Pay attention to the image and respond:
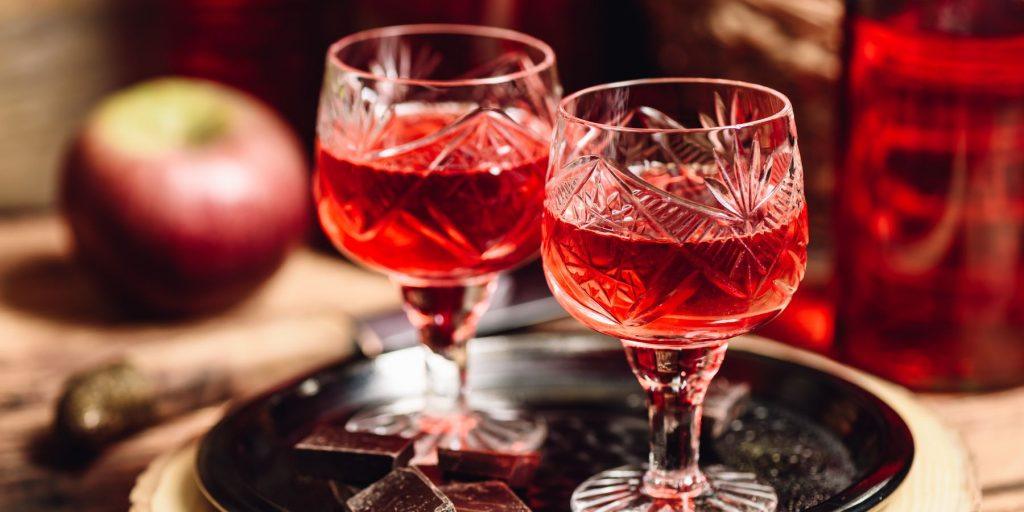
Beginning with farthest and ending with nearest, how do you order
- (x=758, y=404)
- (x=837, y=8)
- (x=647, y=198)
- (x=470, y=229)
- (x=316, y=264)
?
(x=316, y=264), (x=837, y=8), (x=758, y=404), (x=470, y=229), (x=647, y=198)

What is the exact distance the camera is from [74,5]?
2.04 meters

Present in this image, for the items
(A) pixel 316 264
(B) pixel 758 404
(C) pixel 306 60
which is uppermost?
(C) pixel 306 60

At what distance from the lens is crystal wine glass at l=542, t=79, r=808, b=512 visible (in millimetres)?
968

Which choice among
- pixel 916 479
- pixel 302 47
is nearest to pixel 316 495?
pixel 916 479

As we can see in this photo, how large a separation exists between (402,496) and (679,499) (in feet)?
0.73

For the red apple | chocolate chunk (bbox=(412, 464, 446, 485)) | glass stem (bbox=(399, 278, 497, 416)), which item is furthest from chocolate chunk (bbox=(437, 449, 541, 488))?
the red apple

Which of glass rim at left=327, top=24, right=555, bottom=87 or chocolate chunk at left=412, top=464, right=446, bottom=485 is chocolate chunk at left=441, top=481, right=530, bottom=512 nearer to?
chocolate chunk at left=412, top=464, right=446, bottom=485

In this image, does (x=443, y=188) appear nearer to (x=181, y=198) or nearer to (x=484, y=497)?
(x=484, y=497)

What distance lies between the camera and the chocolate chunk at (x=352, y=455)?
112 cm

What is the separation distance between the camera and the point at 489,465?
Result: 3.67 ft

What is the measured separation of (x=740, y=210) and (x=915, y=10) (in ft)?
1.57

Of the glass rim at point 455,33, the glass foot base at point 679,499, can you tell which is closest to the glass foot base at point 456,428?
the glass foot base at point 679,499

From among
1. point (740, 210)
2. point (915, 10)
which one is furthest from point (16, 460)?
point (915, 10)

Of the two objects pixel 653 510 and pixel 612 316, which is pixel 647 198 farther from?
pixel 653 510
